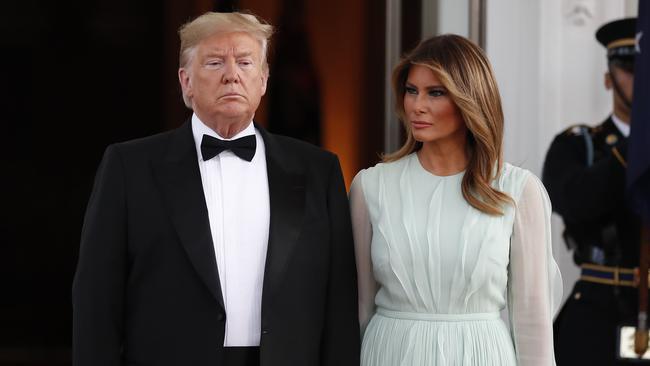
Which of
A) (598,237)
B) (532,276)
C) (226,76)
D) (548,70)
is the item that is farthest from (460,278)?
(548,70)

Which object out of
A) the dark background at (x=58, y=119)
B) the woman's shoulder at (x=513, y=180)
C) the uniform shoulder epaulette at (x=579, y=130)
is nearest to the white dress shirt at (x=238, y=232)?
the woman's shoulder at (x=513, y=180)

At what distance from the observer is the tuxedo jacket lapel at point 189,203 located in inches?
109

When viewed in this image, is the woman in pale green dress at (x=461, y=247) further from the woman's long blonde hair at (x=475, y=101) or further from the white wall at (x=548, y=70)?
the white wall at (x=548, y=70)

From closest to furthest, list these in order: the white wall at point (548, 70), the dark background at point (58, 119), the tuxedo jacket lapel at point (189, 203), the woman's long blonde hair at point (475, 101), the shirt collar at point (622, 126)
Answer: the tuxedo jacket lapel at point (189, 203) → the woman's long blonde hair at point (475, 101) → the shirt collar at point (622, 126) → the white wall at point (548, 70) → the dark background at point (58, 119)

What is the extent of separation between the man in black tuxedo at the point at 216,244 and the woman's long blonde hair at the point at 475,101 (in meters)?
0.40

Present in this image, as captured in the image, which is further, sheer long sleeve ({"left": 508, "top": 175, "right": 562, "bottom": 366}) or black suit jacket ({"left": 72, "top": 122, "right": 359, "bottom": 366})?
sheer long sleeve ({"left": 508, "top": 175, "right": 562, "bottom": 366})

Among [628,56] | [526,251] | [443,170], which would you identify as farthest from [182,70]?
[628,56]

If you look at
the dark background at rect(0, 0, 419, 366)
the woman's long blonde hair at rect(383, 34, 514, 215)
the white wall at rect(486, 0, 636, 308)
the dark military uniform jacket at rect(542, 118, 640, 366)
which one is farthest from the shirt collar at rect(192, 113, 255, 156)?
the dark background at rect(0, 0, 419, 366)

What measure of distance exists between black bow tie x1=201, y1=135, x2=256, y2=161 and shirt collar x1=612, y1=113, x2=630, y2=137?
183cm

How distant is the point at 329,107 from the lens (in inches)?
223

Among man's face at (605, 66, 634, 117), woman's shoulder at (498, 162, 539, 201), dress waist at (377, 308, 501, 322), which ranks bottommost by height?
dress waist at (377, 308, 501, 322)

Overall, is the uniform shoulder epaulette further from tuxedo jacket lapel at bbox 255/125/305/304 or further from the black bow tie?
the black bow tie

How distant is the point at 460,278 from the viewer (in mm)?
2969

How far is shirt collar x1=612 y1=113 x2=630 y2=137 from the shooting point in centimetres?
416
